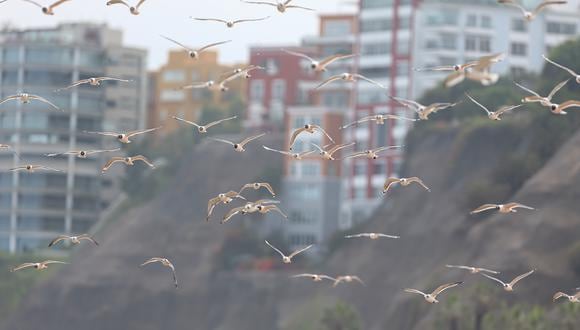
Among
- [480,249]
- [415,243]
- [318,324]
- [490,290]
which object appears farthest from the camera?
[415,243]

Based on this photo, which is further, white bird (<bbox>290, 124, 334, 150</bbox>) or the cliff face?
the cliff face

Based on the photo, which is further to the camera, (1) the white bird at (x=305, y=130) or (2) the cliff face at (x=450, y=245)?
(2) the cliff face at (x=450, y=245)

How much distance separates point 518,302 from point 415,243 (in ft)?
133

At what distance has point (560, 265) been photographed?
146m

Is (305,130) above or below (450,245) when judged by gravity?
above

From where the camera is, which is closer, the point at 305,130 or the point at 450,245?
the point at 305,130

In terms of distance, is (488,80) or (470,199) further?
(470,199)

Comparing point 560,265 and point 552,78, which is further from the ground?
point 552,78

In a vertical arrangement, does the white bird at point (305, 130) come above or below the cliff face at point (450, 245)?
above

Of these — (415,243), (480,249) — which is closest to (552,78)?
(415,243)

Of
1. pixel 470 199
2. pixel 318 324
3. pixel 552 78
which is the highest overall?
pixel 552 78

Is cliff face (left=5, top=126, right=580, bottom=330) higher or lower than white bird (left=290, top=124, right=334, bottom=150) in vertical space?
lower

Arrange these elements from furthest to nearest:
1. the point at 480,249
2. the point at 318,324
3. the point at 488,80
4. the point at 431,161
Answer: the point at 431,161, the point at 318,324, the point at 480,249, the point at 488,80

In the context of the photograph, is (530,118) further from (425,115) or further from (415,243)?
(425,115)
